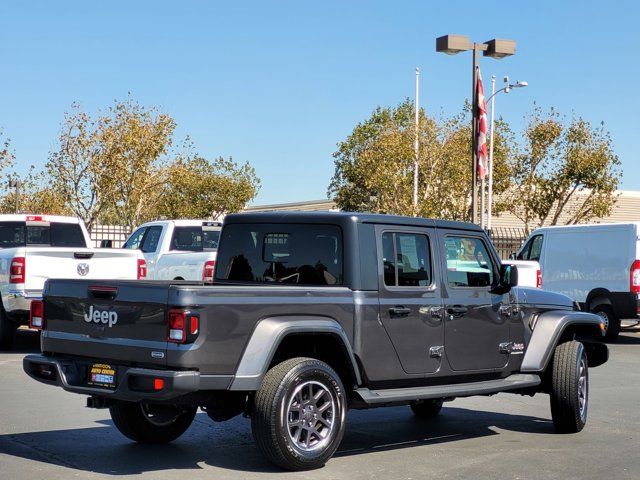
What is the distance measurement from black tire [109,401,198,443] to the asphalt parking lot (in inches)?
4.5

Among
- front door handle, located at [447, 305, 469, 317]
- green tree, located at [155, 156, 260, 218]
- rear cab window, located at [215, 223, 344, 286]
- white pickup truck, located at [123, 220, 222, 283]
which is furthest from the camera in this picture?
green tree, located at [155, 156, 260, 218]

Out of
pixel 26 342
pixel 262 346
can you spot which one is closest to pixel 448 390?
pixel 262 346

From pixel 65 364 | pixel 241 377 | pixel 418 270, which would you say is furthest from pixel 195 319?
pixel 418 270

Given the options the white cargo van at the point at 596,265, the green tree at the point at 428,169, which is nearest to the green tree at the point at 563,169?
the green tree at the point at 428,169

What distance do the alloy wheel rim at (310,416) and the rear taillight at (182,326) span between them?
34.8 inches

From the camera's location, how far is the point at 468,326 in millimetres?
8688

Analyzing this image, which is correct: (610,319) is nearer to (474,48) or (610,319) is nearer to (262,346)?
(474,48)

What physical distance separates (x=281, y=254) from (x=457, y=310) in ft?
5.03

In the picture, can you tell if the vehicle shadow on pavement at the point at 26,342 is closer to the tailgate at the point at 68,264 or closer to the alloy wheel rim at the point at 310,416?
the tailgate at the point at 68,264

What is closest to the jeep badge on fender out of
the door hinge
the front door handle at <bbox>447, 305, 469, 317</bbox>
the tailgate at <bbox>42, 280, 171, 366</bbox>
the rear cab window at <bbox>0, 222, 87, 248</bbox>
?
the tailgate at <bbox>42, 280, 171, 366</bbox>

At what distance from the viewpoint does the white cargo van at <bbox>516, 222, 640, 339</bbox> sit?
63.9 feet

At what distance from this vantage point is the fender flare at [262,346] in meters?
7.04

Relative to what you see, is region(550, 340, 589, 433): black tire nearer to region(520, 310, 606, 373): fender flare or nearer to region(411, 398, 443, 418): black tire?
region(520, 310, 606, 373): fender flare

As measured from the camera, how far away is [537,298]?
956cm
